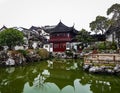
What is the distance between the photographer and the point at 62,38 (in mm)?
45000

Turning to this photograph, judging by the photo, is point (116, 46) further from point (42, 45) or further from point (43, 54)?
point (42, 45)

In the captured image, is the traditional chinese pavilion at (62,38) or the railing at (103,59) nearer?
the railing at (103,59)

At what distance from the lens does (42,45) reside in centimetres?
4912

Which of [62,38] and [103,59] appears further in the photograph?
[62,38]

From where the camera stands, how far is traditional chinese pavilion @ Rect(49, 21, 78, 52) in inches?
1746

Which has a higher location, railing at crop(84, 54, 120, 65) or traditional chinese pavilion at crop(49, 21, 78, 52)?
traditional chinese pavilion at crop(49, 21, 78, 52)

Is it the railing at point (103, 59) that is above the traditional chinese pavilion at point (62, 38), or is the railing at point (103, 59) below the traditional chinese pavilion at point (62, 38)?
below

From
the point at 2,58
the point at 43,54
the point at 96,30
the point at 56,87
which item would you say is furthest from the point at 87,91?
the point at 96,30

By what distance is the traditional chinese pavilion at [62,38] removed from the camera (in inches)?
1746

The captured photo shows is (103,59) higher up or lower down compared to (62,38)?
lower down

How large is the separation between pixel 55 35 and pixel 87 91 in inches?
1340

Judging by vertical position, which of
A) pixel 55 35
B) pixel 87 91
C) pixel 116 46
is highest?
pixel 55 35

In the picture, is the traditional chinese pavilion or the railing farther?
the traditional chinese pavilion

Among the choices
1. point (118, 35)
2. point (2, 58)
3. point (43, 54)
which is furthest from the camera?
point (43, 54)
